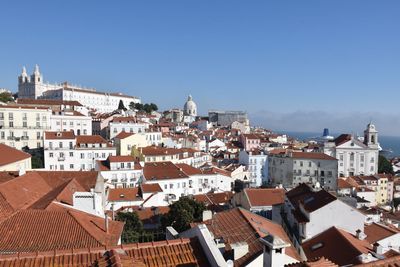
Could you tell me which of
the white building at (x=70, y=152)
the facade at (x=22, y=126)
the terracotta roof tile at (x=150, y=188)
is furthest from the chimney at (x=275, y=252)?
the facade at (x=22, y=126)

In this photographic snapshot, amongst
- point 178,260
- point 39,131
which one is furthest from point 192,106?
point 178,260

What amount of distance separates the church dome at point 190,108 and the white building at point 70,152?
363 ft

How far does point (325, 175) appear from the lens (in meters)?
57.4

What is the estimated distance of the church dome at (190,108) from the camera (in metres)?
161

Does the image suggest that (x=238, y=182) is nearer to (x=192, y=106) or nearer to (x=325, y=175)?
(x=325, y=175)

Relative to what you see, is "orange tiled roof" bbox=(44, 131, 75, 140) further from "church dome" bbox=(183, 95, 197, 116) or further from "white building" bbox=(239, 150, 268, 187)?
"church dome" bbox=(183, 95, 197, 116)

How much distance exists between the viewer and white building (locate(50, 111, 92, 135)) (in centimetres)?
5981

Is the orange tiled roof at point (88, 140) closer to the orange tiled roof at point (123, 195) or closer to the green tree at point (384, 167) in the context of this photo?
the orange tiled roof at point (123, 195)

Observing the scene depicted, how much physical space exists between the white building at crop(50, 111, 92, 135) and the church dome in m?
97.5

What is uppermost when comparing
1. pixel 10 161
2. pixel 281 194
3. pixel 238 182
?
pixel 10 161

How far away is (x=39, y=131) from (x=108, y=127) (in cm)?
1190

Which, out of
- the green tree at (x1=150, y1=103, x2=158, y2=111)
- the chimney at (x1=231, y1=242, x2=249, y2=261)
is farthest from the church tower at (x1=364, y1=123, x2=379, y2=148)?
the green tree at (x1=150, y1=103, x2=158, y2=111)

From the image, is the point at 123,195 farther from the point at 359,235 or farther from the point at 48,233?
the point at 48,233

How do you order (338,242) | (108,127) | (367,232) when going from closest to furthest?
(338,242) < (367,232) < (108,127)
